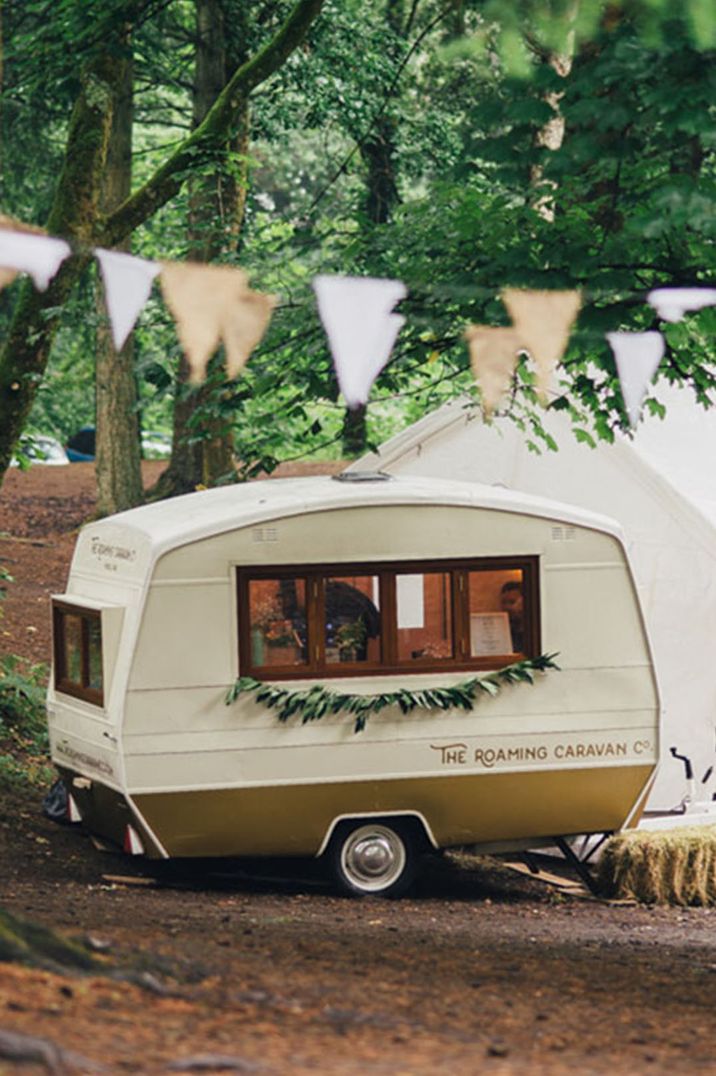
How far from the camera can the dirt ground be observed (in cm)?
583

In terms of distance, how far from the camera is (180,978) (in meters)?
6.75

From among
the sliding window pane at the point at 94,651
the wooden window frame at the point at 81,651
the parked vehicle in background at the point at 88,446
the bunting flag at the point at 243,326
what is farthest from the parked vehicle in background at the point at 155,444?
the bunting flag at the point at 243,326

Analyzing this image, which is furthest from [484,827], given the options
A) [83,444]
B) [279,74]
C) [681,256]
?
[83,444]

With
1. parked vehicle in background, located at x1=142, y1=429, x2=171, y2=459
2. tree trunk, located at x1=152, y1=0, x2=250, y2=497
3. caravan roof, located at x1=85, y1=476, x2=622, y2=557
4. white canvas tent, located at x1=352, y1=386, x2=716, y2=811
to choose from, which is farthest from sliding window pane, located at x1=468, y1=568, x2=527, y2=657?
parked vehicle in background, located at x1=142, y1=429, x2=171, y2=459

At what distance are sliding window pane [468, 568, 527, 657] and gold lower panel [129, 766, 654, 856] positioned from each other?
32.4 inches

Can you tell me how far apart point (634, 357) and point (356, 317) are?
62.4 inches

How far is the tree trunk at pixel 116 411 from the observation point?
2364 centimetres

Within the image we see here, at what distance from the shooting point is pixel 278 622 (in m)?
11.2

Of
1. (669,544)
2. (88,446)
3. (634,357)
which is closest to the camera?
(634,357)

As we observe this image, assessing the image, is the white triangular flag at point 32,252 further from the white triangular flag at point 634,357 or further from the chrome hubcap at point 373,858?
the chrome hubcap at point 373,858

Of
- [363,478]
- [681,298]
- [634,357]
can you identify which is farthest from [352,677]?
[681,298]

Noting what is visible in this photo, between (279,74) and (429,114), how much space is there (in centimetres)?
446

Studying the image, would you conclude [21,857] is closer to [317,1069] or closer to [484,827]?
[484,827]

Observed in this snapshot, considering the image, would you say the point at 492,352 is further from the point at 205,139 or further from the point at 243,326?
the point at 205,139
